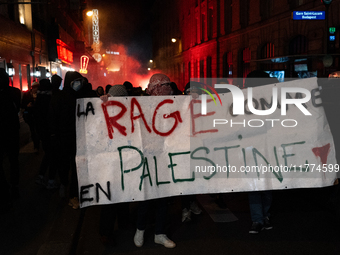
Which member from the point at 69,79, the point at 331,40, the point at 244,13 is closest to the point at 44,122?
the point at 69,79

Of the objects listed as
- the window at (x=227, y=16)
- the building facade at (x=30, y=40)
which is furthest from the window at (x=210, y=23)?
the building facade at (x=30, y=40)

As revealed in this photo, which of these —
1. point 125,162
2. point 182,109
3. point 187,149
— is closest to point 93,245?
point 125,162

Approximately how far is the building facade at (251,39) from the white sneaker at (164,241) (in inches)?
486

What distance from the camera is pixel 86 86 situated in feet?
17.0

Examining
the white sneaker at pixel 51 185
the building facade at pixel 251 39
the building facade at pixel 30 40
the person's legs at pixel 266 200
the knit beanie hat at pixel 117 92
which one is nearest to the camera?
the knit beanie hat at pixel 117 92

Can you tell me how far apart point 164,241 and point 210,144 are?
3.81 ft

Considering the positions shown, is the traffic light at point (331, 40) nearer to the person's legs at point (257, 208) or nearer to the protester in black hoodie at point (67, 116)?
the person's legs at point (257, 208)

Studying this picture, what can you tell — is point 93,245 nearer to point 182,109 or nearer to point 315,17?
point 182,109

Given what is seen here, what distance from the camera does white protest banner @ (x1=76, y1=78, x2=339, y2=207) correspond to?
3.96 metres

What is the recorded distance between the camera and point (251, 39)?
24.6 metres

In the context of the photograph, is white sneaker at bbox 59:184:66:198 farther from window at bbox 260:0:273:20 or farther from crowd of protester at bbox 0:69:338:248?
window at bbox 260:0:273:20

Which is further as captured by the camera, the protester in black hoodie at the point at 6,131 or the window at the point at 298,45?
the window at the point at 298,45

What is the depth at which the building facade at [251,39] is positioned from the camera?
16406 millimetres

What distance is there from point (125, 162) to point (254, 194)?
1540mm
